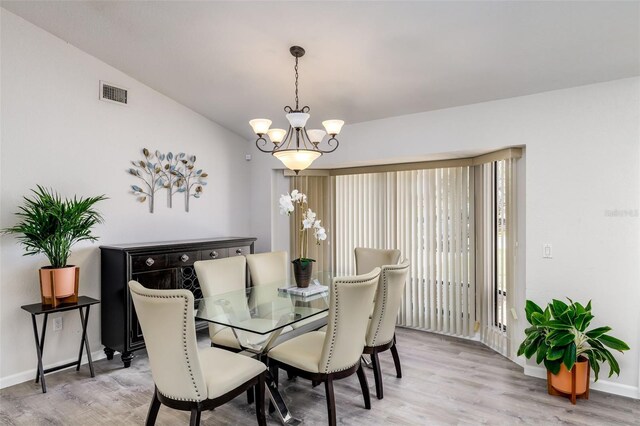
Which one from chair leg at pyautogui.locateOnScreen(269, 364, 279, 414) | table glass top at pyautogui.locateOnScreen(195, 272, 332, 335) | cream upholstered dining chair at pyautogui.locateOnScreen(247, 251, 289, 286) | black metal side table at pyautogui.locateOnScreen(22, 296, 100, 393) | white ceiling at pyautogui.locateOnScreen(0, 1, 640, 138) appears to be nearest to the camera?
table glass top at pyautogui.locateOnScreen(195, 272, 332, 335)

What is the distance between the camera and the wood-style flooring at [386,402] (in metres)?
2.54

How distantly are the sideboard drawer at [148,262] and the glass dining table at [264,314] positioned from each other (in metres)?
0.89

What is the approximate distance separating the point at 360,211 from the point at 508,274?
1.92m

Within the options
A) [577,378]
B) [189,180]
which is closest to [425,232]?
[577,378]

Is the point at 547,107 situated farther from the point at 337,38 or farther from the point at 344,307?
the point at 344,307

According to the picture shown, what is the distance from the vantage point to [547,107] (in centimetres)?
317

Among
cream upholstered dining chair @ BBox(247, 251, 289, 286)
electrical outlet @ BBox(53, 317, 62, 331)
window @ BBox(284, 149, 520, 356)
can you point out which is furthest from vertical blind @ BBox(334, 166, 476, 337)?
electrical outlet @ BBox(53, 317, 62, 331)

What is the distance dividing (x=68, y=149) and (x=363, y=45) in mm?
2840

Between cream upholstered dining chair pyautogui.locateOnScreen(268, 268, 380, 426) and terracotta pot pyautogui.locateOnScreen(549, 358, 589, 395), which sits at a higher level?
cream upholstered dining chair pyautogui.locateOnScreen(268, 268, 380, 426)

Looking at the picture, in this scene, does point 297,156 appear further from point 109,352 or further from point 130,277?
point 109,352

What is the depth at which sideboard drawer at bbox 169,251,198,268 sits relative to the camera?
12.2 ft

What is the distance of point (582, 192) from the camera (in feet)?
9.95

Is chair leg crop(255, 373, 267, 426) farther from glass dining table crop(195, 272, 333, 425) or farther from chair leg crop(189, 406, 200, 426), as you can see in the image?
chair leg crop(189, 406, 200, 426)

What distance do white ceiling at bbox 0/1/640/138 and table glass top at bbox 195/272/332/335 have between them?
2007 millimetres
